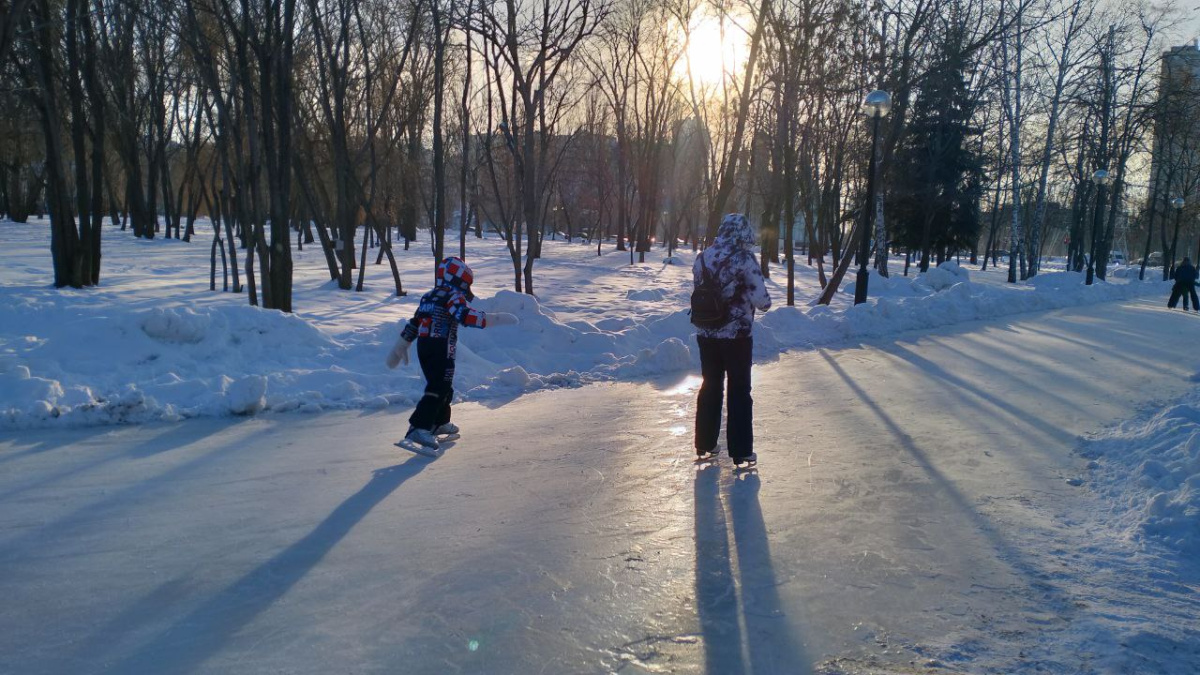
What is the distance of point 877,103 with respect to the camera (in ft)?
48.1

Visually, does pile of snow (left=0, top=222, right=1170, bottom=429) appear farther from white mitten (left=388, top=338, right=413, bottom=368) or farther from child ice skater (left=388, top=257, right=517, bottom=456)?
child ice skater (left=388, top=257, right=517, bottom=456)

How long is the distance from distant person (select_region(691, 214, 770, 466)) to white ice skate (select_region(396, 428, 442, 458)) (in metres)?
2.21

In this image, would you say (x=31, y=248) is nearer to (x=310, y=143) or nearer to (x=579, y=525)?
(x=310, y=143)

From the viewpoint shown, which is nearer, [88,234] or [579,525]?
[579,525]

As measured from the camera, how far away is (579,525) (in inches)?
177

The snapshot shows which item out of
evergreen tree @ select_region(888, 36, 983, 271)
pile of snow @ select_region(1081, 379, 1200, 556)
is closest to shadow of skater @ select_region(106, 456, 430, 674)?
pile of snow @ select_region(1081, 379, 1200, 556)

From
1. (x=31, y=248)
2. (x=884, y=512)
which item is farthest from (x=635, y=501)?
(x=31, y=248)

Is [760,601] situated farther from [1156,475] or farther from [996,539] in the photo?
[1156,475]

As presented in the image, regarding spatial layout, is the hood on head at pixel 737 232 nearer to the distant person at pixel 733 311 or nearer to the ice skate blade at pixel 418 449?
the distant person at pixel 733 311

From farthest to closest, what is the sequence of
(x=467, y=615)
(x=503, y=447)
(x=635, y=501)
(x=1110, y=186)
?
1. (x=1110, y=186)
2. (x=503, y=447)
3. (x=635, y=501)
4. (x=467, y=615)

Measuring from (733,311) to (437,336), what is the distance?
236 cm

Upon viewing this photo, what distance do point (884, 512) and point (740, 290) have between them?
181cm

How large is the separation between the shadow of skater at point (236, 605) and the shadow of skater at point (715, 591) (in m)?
1.92

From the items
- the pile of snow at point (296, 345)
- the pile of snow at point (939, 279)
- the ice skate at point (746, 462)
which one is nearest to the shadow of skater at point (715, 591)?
the ice skate at point (746, 462)
